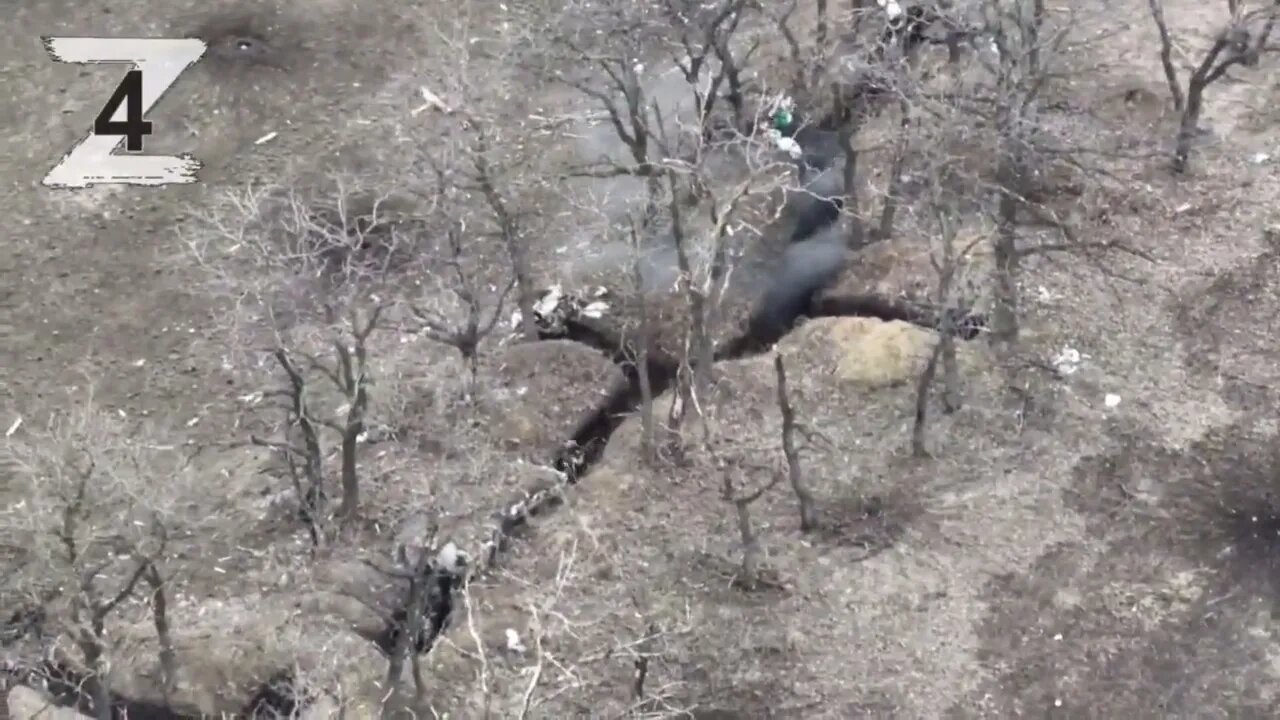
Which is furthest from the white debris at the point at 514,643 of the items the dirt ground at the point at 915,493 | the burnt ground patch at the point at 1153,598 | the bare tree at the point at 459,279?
the burnt ground patch at the point at 1153,598

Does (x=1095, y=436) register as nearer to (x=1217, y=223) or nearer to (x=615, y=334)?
(x=1217, y=223)

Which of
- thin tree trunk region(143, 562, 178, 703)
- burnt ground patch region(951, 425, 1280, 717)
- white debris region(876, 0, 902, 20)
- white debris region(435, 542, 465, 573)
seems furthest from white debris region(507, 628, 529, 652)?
white debris region(876, 0, 902, 20)

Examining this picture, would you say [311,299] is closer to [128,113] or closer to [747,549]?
[128,113]

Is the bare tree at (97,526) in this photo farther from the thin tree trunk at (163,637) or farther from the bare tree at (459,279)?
the bare tree at (459,279)

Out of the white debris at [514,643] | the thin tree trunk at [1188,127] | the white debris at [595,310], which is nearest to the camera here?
the white debris at [514,643]

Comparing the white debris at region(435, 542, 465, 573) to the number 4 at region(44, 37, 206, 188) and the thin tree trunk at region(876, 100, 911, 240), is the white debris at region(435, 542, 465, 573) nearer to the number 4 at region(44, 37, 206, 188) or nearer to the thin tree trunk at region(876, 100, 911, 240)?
the thin tree trunk at region(876, 100, 911, 240)

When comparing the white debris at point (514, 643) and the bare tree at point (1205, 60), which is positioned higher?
the bare tree at point (1205, 60)
